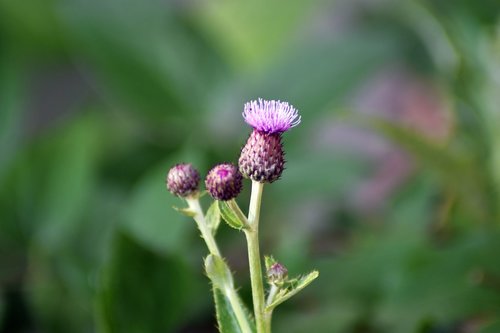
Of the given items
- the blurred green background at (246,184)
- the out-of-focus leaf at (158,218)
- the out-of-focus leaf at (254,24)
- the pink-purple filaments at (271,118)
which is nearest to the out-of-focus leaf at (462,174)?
the blurred green background at (246,184)

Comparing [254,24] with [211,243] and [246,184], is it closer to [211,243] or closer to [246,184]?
[246,184]

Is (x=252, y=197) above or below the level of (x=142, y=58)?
below

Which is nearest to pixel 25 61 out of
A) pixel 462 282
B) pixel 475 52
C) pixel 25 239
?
pixel 25 239

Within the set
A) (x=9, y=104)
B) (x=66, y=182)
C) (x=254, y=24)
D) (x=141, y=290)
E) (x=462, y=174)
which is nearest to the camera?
(x=141, y=290)

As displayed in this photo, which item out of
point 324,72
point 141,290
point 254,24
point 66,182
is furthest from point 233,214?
point 254,24

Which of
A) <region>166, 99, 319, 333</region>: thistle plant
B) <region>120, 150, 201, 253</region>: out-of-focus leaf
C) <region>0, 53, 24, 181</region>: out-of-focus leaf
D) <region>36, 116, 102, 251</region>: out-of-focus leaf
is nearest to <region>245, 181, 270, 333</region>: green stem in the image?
<region>166, 99, 319, 333</region>: thistle plant

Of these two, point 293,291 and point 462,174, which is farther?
point 462,174
